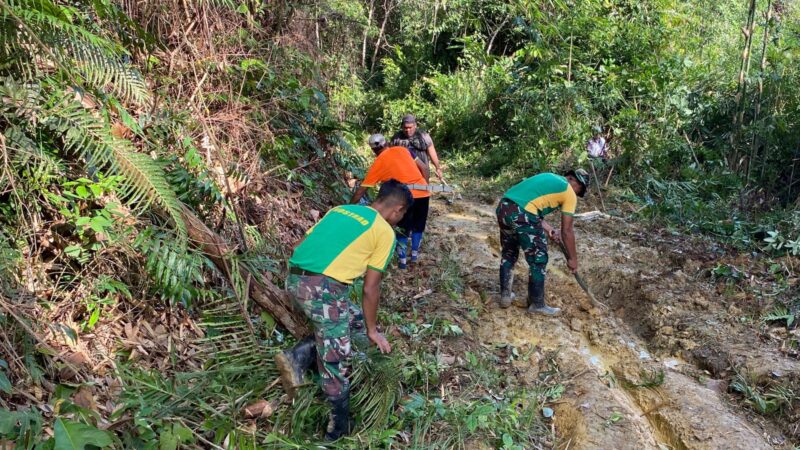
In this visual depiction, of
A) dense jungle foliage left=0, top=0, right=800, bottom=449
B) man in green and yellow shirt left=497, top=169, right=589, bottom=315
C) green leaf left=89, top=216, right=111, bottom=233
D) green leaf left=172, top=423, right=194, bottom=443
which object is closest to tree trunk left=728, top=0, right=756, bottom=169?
dense jungle foliage left=0, top=0, right=800, bottom=449

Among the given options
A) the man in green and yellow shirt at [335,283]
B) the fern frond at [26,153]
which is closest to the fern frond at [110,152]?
the fern frond at [26,153]

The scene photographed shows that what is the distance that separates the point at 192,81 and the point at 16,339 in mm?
2984

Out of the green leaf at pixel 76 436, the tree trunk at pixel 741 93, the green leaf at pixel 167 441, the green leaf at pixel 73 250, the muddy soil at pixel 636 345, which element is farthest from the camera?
the tree trunk at pixel 741 93

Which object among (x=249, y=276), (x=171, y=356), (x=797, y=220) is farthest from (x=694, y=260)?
(x=171, y=356)

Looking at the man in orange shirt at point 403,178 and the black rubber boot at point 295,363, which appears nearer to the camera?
the black rubber boot at point 295,363

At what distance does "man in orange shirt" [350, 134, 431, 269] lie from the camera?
17.5 ft

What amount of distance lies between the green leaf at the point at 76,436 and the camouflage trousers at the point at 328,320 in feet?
4.09

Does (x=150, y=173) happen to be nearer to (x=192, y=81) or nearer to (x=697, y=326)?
(x=192, y=81)

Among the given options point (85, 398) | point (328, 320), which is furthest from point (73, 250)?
point (328, 320)

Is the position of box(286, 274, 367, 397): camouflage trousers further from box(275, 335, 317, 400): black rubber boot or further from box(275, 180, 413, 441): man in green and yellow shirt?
box(275, 335, 317, 400): black rubber boot

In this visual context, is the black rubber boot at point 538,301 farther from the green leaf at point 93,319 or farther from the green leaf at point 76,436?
the green leaf at point 76,436

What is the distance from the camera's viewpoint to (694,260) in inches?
253

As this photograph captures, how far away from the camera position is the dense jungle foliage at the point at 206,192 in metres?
3.04

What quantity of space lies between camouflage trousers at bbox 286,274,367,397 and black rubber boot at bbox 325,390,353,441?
0.04 meters
